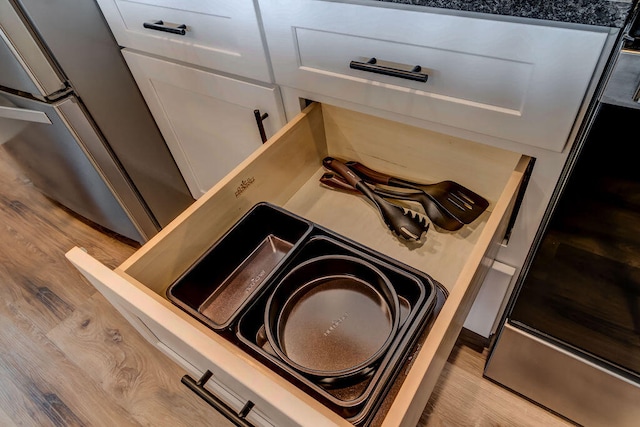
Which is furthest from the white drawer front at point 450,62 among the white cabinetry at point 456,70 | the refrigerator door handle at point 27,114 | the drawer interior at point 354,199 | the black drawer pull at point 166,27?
the refrigerator door handle at point 27,114

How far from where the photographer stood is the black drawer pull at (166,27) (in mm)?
869

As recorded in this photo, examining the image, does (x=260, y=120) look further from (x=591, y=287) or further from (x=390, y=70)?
(x=591, y=287)

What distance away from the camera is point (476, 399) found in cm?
105

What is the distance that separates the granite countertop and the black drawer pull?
1.80 feet

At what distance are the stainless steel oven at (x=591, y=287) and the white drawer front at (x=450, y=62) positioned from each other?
0.06 meters

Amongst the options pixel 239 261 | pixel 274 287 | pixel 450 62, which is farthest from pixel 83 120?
pixel 450 62

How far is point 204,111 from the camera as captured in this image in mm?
1082

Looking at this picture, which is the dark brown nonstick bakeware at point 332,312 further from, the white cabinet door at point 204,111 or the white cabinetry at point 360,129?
the white cabinet door at point 204,111

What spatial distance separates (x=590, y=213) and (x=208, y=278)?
58 cm

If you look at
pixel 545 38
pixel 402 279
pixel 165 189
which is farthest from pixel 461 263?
pixel 165 189

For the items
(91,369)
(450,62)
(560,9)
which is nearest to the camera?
(560,9)

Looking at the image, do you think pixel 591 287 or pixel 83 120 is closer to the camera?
pixel 591 287

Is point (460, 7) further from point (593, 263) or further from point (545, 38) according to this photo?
point (593, 263)

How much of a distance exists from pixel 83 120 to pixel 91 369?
69cm
